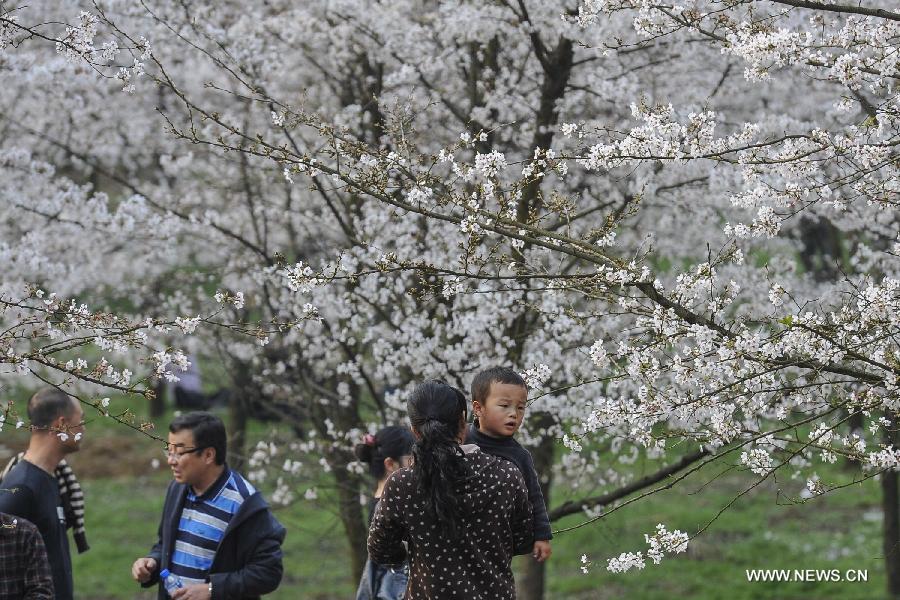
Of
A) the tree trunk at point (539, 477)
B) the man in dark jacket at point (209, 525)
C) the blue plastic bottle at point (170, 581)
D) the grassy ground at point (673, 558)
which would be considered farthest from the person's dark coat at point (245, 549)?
the grassy ground at point (673, 558)

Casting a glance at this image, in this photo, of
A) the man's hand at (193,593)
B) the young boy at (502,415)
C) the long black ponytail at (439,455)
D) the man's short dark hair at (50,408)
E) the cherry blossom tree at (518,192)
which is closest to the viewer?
the long black ponytail at (439,455)

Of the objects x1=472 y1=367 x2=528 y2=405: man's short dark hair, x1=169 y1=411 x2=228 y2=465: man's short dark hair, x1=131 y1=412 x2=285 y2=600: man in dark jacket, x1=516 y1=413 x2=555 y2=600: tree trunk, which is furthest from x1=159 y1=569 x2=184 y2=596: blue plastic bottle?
x1=516 y1=413 x2=555 y2=600: tree trunk

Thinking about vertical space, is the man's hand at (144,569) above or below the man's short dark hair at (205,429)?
below

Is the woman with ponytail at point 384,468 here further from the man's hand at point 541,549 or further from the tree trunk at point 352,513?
the tree trunk at point 352,513

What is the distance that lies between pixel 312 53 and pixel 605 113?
2.64 metres

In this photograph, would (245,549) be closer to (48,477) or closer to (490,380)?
(48,477)

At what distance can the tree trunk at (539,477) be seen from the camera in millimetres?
7348

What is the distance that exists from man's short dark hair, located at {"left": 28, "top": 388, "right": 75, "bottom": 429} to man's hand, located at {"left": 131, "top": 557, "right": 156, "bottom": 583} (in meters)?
0.76

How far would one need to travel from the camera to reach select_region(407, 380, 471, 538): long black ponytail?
131 inches

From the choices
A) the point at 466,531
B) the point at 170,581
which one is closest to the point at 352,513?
the point at 170,581

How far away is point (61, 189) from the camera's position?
347 inches

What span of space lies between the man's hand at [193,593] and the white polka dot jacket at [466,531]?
4.54 ft

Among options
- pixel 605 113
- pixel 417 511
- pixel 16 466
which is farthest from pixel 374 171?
pixel 605 113

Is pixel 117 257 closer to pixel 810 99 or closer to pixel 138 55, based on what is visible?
pixel 138 55
